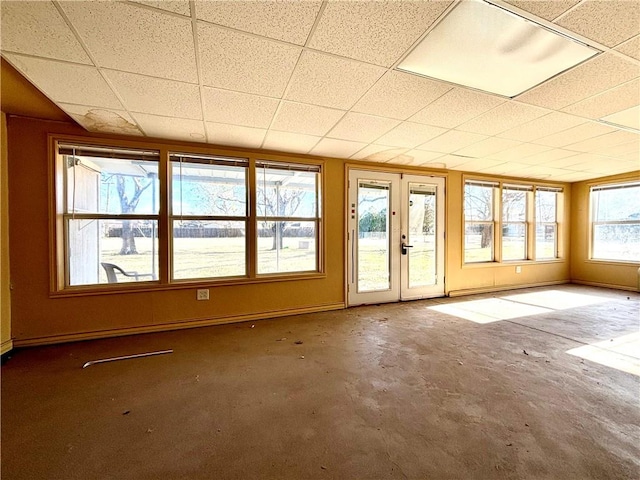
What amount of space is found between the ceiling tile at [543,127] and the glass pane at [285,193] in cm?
248

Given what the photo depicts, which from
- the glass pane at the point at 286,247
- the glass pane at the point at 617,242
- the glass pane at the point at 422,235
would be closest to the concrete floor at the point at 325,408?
the glass pane at the point at 286,247

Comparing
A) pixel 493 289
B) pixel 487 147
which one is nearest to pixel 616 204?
pixel 493 289

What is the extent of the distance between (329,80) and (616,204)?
264 inches

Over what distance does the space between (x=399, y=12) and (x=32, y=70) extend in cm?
243

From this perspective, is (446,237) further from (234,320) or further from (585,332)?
(234,320)

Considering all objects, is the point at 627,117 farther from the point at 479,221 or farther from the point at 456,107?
the point at 479,221

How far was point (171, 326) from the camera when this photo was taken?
3252 mm

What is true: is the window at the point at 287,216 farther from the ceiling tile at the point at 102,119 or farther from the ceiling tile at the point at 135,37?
the ceiling tile at the point at 135,37

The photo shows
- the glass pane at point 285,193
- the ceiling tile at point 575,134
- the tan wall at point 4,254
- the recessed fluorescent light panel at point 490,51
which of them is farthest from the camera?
the glass pane at point 285,193

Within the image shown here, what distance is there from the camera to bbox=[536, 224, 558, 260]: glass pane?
5.80m

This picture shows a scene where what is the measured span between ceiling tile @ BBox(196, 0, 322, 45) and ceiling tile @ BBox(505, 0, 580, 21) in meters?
1.03

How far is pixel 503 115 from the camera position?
262 centimetres

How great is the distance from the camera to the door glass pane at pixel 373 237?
4270 mm

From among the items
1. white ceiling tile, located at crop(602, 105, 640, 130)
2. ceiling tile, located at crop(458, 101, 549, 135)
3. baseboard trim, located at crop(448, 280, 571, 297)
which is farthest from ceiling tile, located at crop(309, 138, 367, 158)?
baseboard trim, located at crop(448, 280, 571, 297)
